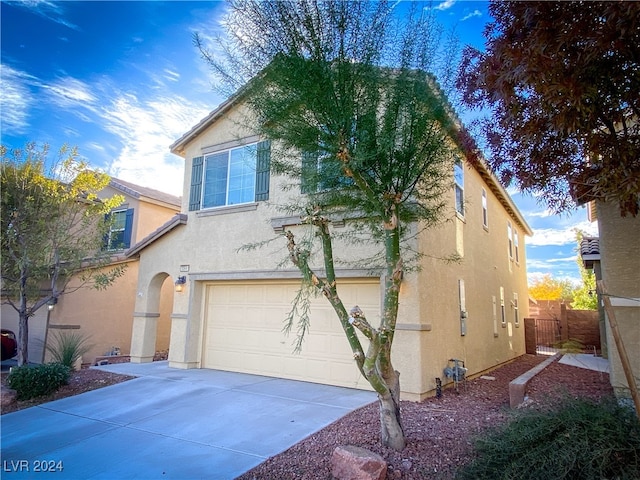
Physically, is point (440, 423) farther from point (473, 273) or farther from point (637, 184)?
point (473, 273)

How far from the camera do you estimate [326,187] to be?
5.81 m

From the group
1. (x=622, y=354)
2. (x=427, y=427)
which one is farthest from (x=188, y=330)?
(x=622, y=354)

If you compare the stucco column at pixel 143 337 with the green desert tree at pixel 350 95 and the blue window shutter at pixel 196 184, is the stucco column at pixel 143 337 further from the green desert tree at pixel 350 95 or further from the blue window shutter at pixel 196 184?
the green desert tree at pixel 350 95

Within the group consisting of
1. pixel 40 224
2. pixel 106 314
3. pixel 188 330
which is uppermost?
pixel 40 224

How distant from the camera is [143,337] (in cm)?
1156

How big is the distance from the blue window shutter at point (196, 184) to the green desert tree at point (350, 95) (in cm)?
626

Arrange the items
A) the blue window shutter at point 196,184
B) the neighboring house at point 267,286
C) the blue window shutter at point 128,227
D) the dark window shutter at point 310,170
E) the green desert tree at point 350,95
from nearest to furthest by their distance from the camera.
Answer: the green desert tree at point 350,95 → the dark window shutter at point 310,170 → the neighboring house at point 267,286 → the blue window shutter at point 196,184 → the blue window shutter at point 128,227

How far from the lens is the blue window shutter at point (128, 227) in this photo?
15.5 meters

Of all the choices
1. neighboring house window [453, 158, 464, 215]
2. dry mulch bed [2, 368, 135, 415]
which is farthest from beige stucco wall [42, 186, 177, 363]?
neighboring house window [453, 158, 464, 215]

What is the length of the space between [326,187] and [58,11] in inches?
238

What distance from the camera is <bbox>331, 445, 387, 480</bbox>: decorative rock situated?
3.98 meters

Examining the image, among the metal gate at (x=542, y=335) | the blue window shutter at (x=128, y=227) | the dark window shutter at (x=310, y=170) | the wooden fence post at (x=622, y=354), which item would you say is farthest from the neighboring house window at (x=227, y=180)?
the metal gate at (x=542, y=335)

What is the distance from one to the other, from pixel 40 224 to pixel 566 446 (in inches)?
437

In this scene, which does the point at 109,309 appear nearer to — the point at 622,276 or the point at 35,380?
the point at 35,380
